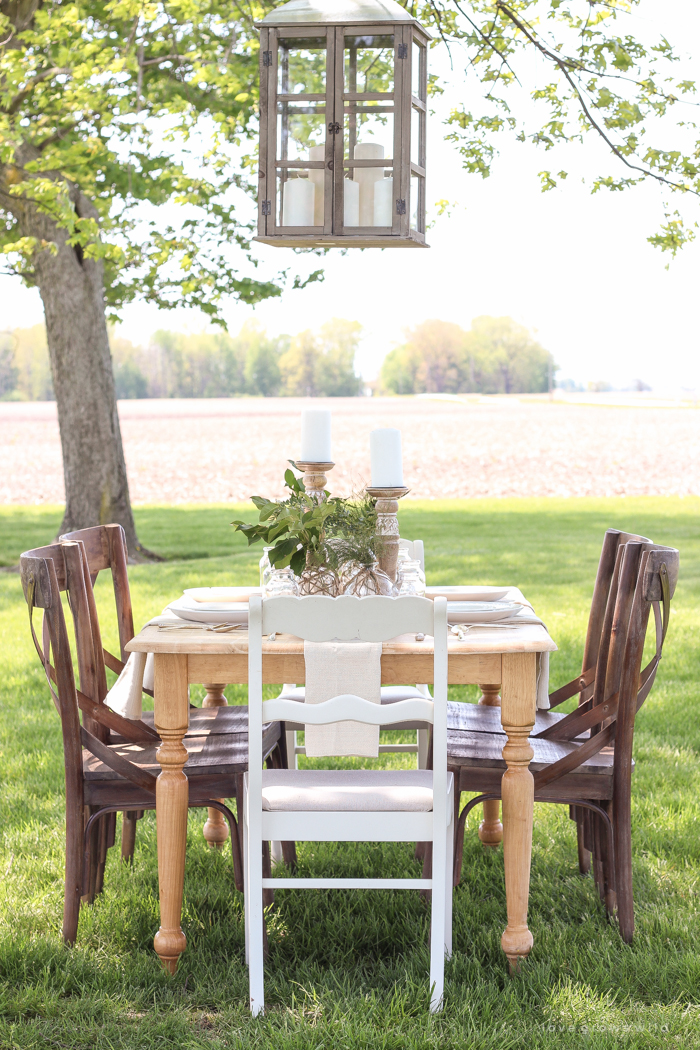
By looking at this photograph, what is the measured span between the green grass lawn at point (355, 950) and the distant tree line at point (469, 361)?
43.0m

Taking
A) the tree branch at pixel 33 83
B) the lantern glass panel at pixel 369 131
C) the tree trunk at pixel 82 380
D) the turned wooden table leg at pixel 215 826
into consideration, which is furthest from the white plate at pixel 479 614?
the tree trunk at pixel 82 380

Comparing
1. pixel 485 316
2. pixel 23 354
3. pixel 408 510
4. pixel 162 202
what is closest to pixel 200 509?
pixel 408 510

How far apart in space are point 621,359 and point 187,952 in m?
47.5

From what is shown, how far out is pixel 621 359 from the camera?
4725 centimetres

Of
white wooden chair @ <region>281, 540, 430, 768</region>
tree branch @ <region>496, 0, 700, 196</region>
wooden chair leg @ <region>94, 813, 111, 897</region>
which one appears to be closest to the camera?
wooden chair leg @ <region>94, 813, 111, 897</region>

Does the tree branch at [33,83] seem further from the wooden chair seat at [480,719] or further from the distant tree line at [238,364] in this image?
the distant tree line at [238,364]

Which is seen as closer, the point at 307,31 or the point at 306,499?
the point at 306,499

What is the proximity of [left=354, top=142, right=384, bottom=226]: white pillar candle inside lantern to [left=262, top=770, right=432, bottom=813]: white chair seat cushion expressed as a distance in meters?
1.73

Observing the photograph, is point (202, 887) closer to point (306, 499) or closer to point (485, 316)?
point (306, 499)

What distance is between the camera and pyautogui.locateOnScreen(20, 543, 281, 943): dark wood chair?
8.70ft

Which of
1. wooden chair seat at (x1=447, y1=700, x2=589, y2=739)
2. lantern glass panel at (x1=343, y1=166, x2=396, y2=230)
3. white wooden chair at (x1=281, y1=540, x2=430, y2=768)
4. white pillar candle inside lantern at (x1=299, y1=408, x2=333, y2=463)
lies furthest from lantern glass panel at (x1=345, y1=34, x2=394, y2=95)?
wooden chair seat at (x1=447, y1=700, x2=589, y2=739)

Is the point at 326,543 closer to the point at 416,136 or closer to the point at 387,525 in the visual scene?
the point at 387,525

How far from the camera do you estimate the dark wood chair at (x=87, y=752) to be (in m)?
2.65

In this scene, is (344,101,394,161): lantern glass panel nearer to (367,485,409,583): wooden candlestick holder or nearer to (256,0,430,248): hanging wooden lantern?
(256,0,430,248): hanging wooden lantern
